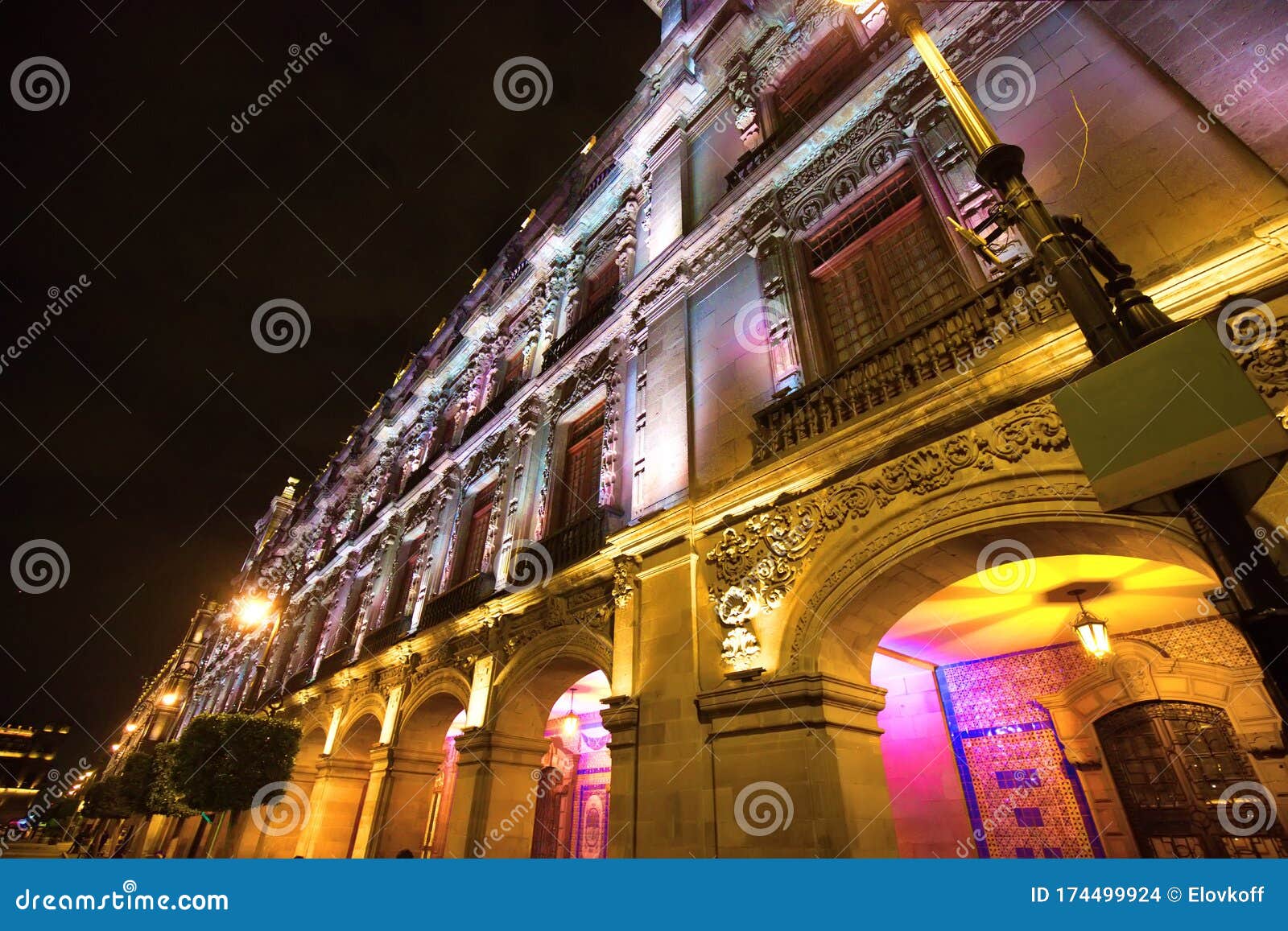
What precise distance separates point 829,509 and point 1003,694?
4.89m

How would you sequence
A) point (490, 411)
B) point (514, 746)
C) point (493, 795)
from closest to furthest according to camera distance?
1. point (493, 795)
2. point (514, 746)
3. point (490, 411)

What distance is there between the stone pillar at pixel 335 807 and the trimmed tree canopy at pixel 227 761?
4.12ft

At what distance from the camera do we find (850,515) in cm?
561

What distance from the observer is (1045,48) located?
6.25m

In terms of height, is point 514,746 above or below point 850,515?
below

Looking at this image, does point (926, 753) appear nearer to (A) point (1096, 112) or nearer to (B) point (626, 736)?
(B) point (626, 736)

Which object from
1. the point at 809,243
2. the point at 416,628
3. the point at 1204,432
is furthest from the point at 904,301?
the point at 416,628

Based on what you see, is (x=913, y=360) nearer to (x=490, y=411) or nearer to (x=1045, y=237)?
(x=1045, y=237)

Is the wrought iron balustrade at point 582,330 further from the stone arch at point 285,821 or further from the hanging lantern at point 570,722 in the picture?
the stone arch at point 285,821

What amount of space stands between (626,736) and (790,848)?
7.48 feet

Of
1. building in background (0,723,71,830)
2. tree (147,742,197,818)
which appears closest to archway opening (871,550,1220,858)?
tree (147,742,197,818)

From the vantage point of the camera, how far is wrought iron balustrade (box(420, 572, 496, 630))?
36.6 feet

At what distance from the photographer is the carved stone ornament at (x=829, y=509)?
4.71 m

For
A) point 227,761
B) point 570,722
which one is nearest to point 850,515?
point 570,722
